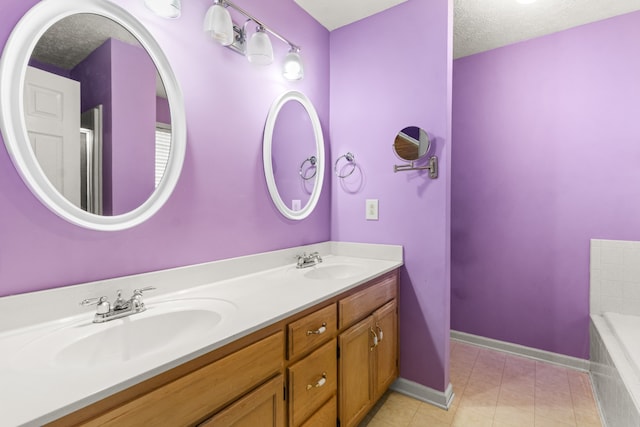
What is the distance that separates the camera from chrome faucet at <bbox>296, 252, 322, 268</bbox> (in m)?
1.75

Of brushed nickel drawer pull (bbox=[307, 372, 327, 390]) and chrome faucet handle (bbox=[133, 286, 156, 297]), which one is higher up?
chrome faucet handle (bbox=[133, 286, 156, 297])

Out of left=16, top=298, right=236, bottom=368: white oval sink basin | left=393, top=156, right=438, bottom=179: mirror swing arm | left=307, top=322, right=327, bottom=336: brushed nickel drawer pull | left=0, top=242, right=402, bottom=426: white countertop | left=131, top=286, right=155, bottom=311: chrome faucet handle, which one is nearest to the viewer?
left=0, top=242, right=402, bottom=426: white countertop

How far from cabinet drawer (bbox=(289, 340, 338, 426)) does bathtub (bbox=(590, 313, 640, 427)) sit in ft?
3.79

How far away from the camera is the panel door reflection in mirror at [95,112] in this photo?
948 millimetres

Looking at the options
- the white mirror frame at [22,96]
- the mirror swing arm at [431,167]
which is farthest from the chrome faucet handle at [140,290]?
the mirror swing arm at [431,167]

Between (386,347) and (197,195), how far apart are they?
1283mm

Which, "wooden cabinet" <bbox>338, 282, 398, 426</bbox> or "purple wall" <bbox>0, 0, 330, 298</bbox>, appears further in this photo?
"wooden cabinet" <bbox>338, 282, 398, 426</bbox>

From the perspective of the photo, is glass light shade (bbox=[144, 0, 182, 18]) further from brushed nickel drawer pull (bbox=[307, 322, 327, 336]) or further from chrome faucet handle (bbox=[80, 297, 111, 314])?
brushed nickel drawer pull (bbox=[307, 322, 327, 336])

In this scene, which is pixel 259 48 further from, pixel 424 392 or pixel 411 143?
pixel 424 392

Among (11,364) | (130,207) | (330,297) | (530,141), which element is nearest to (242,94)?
(130,207)

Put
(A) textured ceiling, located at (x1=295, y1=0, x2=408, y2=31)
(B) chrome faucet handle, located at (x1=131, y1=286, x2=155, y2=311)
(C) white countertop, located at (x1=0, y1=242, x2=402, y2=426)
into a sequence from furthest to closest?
1. (A) textured ceiling, located at (x1=295, y1=0, x2=408, y2=31)
2. (B) chrome faucet handle, located at (x1=131, y1=286, x2=155, y2=311)
3. (C) white countertop, located at (x1=0, y1=242, x2=402, y2=426)

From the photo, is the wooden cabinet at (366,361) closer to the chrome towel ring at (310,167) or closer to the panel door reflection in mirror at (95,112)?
the chrome towel ring at (310,167)

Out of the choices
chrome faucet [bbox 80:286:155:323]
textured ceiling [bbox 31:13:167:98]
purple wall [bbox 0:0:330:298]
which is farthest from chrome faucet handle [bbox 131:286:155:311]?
textured ceiling [bbox 31:13:167:98]

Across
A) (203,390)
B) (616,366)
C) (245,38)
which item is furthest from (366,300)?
(245,38)
